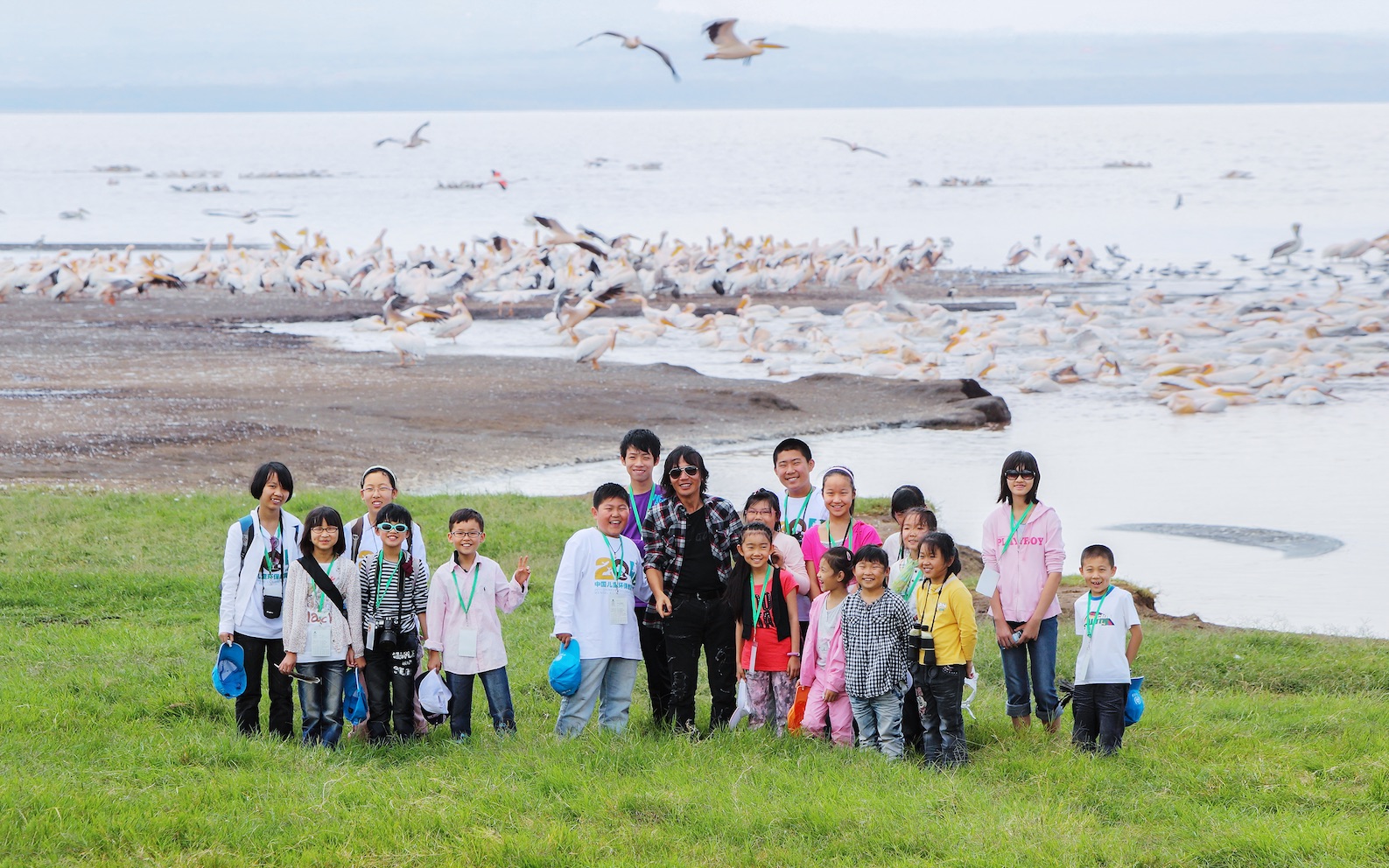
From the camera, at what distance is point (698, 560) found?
6227 millimetres

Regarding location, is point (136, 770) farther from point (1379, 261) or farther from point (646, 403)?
point (1379, 261)

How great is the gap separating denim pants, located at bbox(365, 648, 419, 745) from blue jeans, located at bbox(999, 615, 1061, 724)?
263 cm

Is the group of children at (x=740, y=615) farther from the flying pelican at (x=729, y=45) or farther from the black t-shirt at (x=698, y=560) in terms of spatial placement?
the flying pelican at (x=729, y=45)

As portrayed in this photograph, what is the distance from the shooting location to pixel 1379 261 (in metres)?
42.1

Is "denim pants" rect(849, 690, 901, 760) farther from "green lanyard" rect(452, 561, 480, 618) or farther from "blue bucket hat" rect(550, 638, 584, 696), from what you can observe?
"green lanyard" rect(452, 561, 480, 618)

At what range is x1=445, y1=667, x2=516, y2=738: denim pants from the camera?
20.7 ft

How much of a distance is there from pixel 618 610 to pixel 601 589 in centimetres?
12

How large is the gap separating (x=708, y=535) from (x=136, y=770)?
8.29 feet

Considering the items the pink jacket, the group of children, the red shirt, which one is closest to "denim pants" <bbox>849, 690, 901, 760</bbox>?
the group of children

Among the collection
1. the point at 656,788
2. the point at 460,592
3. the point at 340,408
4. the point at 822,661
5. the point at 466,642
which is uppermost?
the point at 340,408

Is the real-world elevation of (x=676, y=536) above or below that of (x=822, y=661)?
A: above

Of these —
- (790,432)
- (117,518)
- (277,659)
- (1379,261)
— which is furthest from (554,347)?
(1379,261)

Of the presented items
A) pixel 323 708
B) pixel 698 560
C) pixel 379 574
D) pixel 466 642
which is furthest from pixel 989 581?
pixel 323 708

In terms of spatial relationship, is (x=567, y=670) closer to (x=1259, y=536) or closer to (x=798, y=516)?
(x=798, y=516)
